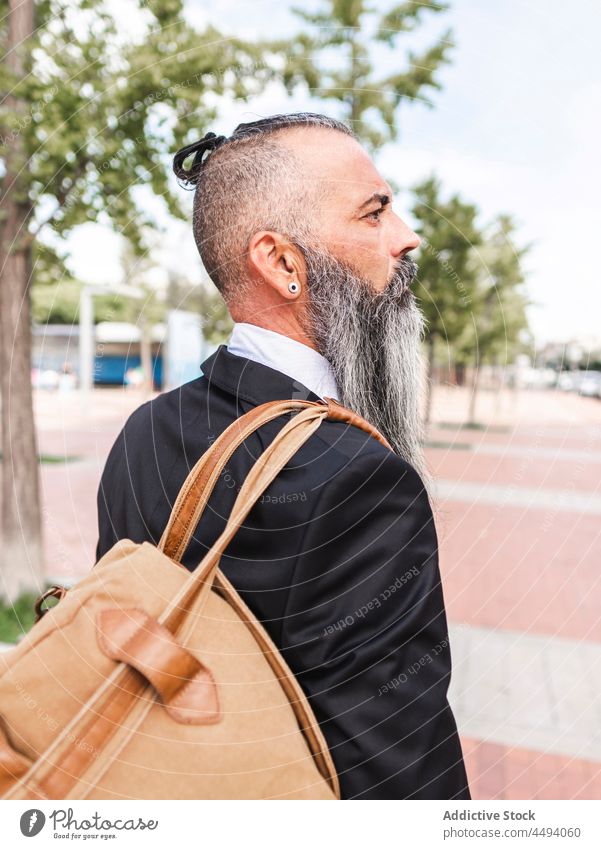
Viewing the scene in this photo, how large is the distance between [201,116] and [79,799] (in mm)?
2790

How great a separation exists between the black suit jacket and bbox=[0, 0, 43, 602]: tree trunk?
127 inches

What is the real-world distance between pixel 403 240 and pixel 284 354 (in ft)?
0.95

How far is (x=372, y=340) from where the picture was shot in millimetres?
1322

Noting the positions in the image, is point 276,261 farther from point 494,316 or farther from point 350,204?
point 494,316

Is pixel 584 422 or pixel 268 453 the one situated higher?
pixel 268 453

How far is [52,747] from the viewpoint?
911 millimetres

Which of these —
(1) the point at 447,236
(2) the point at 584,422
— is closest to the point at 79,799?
(1) the point at 447,236

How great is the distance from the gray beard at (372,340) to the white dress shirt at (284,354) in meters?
0.02

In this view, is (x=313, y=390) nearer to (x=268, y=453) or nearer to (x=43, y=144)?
(x=268, y=453)

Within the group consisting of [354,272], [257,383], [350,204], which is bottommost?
[257,383]

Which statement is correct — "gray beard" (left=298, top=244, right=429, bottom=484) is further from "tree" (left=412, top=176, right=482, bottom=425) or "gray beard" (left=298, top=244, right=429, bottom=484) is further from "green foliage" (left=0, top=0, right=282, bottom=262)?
"tree" (left=412, top=176, right=482, bottom=425)

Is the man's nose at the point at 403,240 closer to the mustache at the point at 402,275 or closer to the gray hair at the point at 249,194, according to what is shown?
the mustache at the point at 402,275

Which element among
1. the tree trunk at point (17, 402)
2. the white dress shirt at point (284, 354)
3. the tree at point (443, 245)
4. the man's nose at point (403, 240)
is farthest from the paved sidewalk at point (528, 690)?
the man's nose at point (403, 240)

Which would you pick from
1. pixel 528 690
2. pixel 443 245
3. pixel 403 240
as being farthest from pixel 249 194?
pixel 443 245
